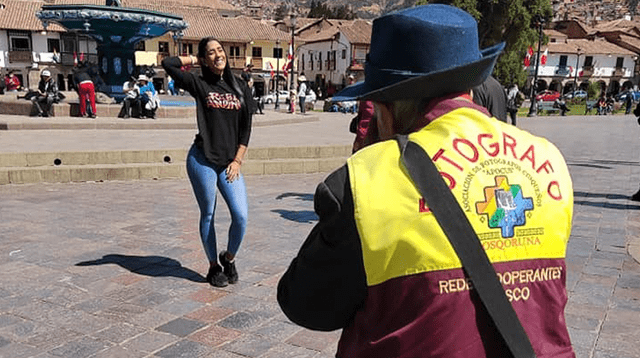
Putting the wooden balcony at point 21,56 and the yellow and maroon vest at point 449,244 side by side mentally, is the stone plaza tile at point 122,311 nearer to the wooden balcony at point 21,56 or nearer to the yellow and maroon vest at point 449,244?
the yellow and maroon vest at point 449,244

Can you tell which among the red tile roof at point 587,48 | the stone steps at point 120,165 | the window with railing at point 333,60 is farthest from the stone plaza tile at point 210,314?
the red tile roof at point 587,48

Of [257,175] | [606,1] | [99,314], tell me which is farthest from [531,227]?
[606,1]

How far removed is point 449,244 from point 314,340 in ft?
8.66

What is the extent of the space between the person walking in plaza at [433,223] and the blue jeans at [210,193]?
3.05 meters

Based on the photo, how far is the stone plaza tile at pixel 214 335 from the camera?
3.61 metres

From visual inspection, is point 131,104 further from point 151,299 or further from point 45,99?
point 151,299

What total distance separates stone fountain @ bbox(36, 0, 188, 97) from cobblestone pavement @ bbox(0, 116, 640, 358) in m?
12.7

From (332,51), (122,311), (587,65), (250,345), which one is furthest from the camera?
(587,65)

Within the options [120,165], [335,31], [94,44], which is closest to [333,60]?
[335,31]

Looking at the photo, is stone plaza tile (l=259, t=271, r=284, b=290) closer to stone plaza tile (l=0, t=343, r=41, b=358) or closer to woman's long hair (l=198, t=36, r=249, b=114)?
woman's long hair (l=198, t=36, r=249, b=114)

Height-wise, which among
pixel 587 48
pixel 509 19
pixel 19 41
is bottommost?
pixel 19 41

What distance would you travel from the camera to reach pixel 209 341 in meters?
3.62

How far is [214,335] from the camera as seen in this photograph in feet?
12.2

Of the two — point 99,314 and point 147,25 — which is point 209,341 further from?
point 147,25
